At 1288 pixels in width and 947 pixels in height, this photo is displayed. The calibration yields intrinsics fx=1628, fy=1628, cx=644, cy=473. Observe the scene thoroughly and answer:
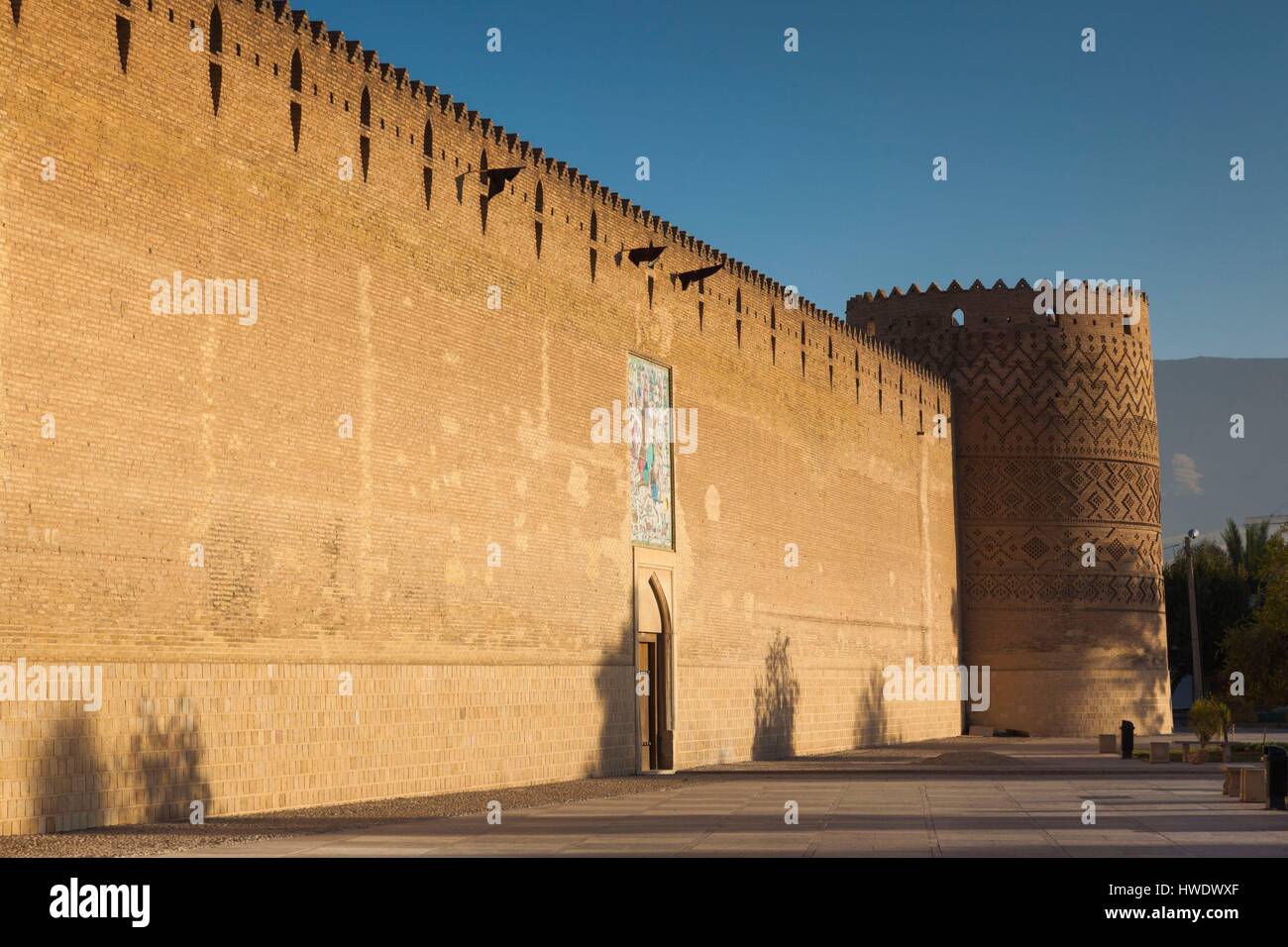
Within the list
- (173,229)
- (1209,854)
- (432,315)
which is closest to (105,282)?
(173,229)

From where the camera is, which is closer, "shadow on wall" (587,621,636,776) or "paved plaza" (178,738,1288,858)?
"paved plaza" (178,738,1288,858)

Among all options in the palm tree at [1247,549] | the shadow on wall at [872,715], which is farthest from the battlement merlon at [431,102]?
the palm tree at [1247,549]

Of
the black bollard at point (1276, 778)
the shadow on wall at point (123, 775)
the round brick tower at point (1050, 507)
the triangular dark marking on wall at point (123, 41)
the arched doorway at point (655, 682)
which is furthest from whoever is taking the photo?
the round brick tower at point (1050, 507)

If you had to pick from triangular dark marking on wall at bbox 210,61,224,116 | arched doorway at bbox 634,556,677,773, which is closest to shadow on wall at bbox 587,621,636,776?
arched doorway at bbox 634,556,677,773

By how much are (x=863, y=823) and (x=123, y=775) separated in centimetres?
575

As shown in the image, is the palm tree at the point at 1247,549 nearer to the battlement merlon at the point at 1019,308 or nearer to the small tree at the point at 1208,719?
the battlement merlon at the point at 1019,308

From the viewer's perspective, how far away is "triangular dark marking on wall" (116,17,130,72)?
13055 millimetres

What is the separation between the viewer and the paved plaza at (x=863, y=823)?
10750 millimetres

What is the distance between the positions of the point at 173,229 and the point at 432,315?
400 centimetres

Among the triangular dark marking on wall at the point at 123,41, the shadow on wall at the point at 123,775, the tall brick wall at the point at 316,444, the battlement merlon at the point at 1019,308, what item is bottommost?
the shadow on wall at the point at 123,775

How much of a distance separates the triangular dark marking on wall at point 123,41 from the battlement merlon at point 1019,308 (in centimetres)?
2383

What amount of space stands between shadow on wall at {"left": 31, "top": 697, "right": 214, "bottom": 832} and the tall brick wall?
0.03 metres

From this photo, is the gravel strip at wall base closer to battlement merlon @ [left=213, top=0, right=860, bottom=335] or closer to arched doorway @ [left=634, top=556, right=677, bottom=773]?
arched doorway @ [left=634, top=556, right=677, bottom=773]

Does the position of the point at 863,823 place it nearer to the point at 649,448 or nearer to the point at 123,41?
the point at 123,41
